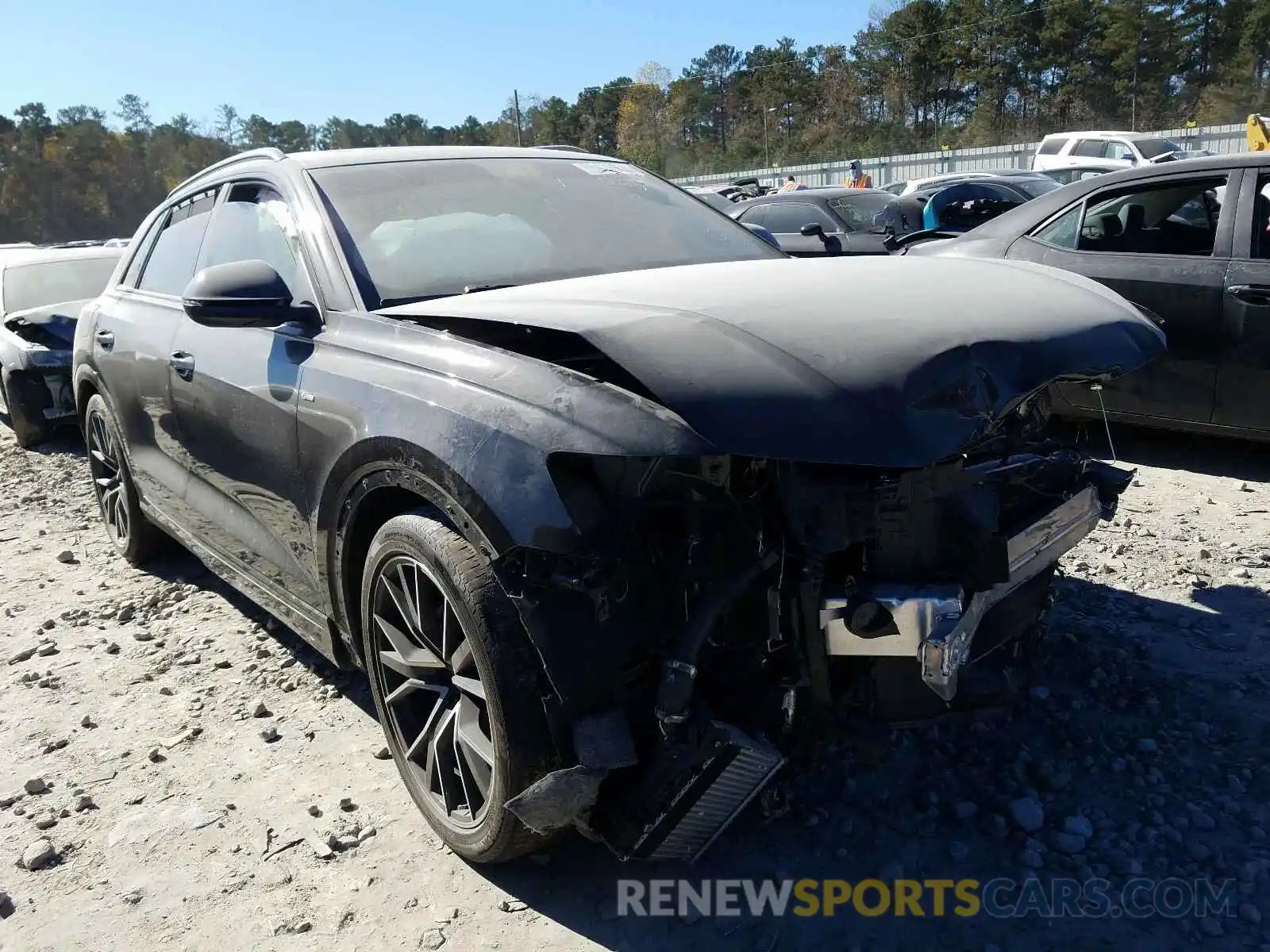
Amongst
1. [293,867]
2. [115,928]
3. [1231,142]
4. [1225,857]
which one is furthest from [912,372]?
[1231,142]

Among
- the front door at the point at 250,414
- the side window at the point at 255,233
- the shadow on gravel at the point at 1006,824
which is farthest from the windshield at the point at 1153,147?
the front door at the point at 250,414

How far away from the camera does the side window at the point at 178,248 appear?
3893 millimetres

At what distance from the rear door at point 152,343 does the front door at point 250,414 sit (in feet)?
0.49

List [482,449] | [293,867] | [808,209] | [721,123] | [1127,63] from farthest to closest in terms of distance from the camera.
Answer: [721,123] < [1127,63] < [808,209] < [293,867] < [482,449]

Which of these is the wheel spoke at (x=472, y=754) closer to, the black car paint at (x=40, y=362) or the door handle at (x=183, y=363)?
the door handle at (x=183, y=363)

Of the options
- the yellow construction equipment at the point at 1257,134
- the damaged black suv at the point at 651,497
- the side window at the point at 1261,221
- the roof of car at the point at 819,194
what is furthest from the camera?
the yellow construction equipment at the point at 1257,134

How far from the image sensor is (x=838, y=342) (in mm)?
2021

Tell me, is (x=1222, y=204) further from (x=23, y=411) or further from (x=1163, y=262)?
(x=23, y=411)

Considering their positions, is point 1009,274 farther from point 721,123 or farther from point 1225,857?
point 721,123

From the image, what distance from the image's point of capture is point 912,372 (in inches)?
76.6

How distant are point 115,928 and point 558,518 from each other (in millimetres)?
1550

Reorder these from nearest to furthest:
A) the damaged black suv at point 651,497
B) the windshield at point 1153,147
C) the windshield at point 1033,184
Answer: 1. the damaged black suv at point 651,497
2. the windshield at point 1033,184
3. the windshield at point 1153,147

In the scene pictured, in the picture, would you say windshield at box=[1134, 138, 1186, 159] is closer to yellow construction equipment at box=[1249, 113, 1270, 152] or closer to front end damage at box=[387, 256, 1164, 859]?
yellow construction equipment at box=[1249, 113, 1270, 152]

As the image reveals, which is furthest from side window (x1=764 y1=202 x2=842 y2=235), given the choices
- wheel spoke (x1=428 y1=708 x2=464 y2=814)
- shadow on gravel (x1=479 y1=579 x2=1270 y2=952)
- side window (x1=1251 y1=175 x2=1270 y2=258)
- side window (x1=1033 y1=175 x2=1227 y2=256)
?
wheel spoke (x1=428 y1=708 x2=464 y2=814)
